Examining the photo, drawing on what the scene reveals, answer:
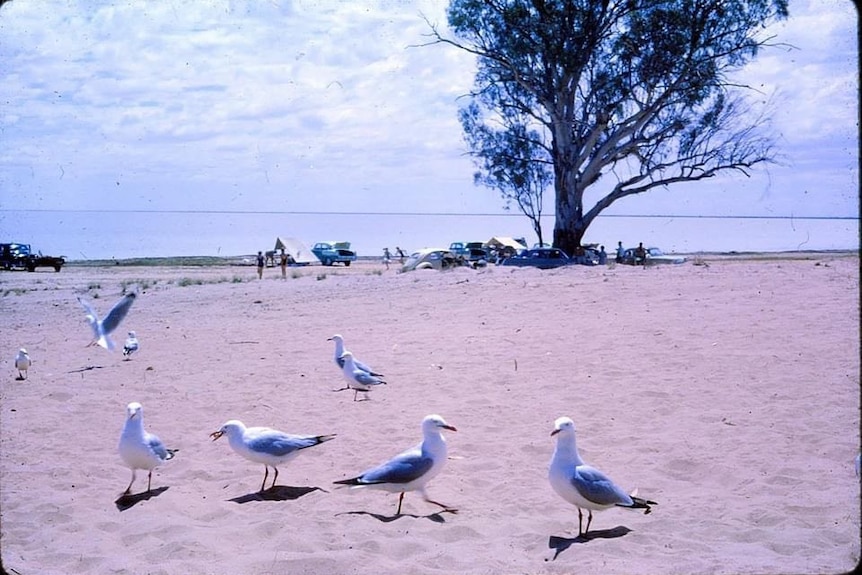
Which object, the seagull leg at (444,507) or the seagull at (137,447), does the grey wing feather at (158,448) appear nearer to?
the seagull at (137,447)

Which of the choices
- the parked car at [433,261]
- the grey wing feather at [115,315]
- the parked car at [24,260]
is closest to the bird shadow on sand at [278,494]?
the grey wing feather at [115,315]

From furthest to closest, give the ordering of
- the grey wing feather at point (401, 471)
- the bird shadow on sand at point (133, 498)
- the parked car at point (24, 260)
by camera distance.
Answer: the parked car at point (24, 260)
the bird shadow on sand at point (133, 498)
the grey wing feather at point (401, 471)

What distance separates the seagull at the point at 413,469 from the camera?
5766 millimetres

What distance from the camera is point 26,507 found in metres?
6.04

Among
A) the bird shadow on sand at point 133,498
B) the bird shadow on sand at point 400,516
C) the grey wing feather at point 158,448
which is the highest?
the grey wing feather at point 158,448

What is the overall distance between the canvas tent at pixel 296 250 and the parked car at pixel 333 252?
21.3 inches

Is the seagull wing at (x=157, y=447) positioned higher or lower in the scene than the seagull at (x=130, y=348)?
lower

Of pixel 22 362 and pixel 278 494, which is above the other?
pixel 22 362

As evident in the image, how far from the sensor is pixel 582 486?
5.29 meters

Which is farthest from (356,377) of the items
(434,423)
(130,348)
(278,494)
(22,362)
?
(22,362)

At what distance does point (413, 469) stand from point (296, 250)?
49.4 m

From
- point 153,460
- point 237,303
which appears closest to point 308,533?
point 153,460

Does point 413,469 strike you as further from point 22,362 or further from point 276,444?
point 22,362

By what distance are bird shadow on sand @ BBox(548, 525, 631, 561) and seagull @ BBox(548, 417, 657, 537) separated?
0.07 m
